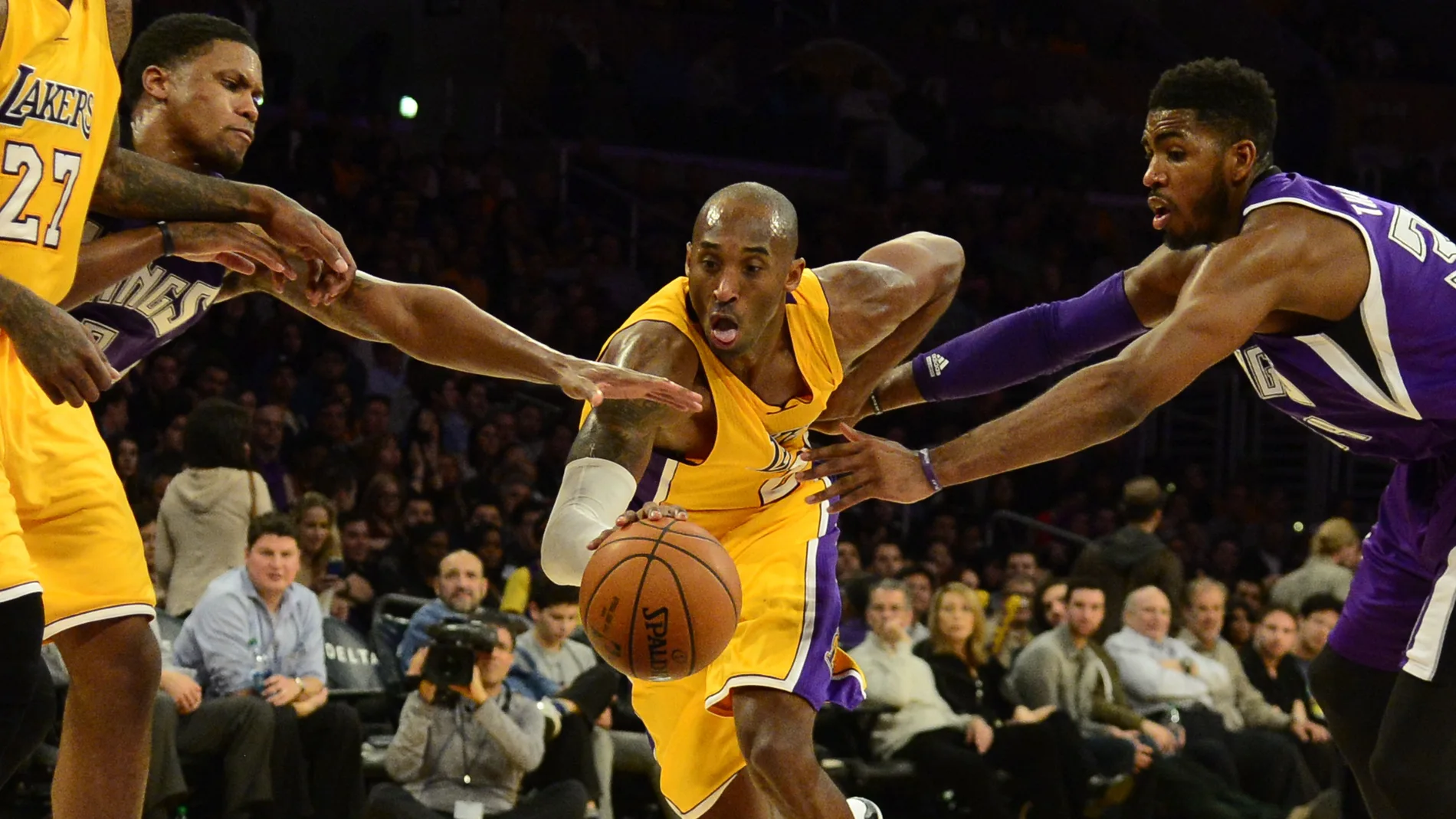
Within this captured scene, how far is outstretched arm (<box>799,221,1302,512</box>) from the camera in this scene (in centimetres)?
354

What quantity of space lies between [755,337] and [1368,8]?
15.6m

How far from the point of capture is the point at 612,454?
387 cm

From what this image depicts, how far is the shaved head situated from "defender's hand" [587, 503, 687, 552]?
2.54 feet

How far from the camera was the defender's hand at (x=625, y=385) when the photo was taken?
12.2 feet

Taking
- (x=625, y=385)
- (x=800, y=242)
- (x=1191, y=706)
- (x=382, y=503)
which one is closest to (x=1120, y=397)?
(x=625, y=385)

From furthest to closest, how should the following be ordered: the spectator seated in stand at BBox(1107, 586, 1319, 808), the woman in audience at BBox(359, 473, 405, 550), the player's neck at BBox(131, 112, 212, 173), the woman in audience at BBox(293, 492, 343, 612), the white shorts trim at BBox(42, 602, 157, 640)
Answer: the woman in audience at BBox(359, 473, 405, 550), the spectator seated in stand at BBox(1107, 586, 1319, 808), the woman in audience at BBox(293, 492, 343, 612), the player's neck at BBox(131, 112, 212, 173), the white shorts trim at BBox(42, 602, 157, 640)

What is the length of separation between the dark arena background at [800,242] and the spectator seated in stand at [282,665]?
Answer: 0.53 ft

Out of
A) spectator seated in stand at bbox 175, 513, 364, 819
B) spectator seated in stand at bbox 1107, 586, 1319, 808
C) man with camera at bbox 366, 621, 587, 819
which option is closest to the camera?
spectator seated in stand at bbox 175, 513, 364, 819

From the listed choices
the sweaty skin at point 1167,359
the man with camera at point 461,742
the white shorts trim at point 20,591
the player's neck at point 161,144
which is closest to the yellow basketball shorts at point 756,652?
the sweaty skin at point 1167,359

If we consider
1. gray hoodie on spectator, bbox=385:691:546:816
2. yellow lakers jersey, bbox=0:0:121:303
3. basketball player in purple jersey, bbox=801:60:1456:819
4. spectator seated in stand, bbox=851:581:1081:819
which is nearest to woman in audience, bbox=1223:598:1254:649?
spectator seated in stand, bbox=851:581:1081:819

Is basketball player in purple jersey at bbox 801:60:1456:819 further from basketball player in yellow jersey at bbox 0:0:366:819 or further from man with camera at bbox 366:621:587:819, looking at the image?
man with camera at bbox 366:621:587:819

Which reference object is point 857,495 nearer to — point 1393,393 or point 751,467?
point 751,467

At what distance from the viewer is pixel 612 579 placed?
12.0 ft

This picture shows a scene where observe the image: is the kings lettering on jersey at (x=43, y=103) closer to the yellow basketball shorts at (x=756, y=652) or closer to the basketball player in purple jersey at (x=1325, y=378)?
the basketball player in purple jersey at (x=1325, y=378)
